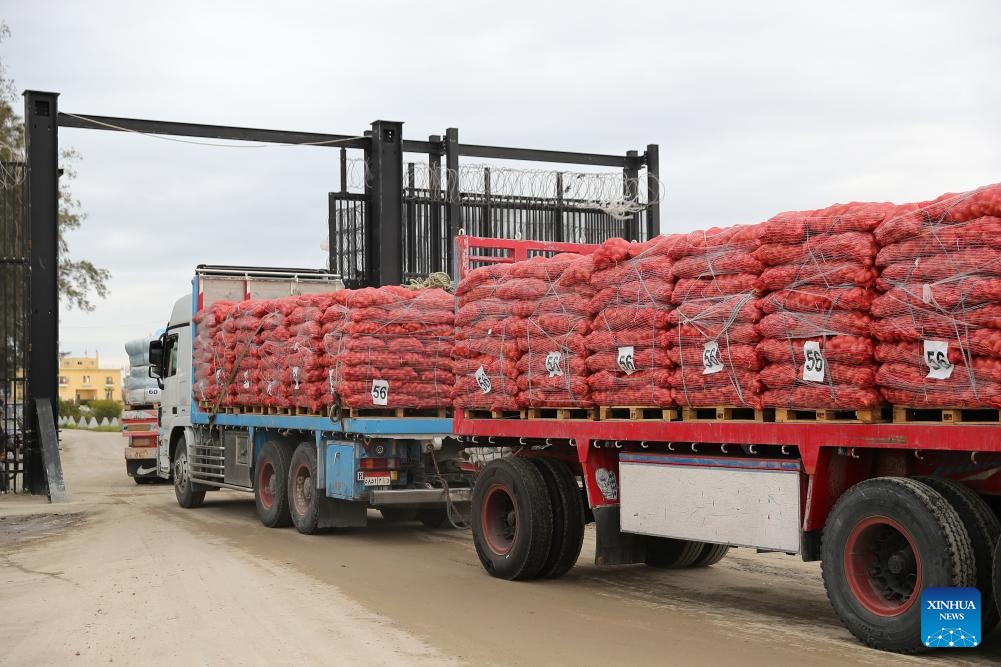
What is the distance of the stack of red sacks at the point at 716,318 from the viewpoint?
27.2 ft

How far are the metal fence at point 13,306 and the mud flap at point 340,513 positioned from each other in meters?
8.88

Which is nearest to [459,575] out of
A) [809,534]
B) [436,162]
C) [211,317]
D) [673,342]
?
[673,342]

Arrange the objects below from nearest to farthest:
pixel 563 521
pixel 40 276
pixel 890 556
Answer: pixel 890 556, pixel 563 521, pixel 40 276

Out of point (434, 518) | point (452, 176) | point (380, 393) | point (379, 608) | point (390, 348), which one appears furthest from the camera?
point (452, 176)

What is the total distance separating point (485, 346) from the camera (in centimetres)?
1106

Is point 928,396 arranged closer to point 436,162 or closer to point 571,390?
point 571,390

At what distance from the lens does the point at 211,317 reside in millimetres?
17375

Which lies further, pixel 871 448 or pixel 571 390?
pixel 571 390

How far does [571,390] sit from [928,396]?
3538 mm

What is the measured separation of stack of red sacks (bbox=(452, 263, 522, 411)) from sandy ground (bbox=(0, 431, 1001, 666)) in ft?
→ 5.56

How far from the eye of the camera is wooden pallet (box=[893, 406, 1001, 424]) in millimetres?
6957

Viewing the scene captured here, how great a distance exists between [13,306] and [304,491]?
9.09 metres

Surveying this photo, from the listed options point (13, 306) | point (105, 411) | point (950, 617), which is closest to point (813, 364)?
point (950, 617)

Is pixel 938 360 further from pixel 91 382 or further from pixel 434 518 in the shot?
pixel 91 382
